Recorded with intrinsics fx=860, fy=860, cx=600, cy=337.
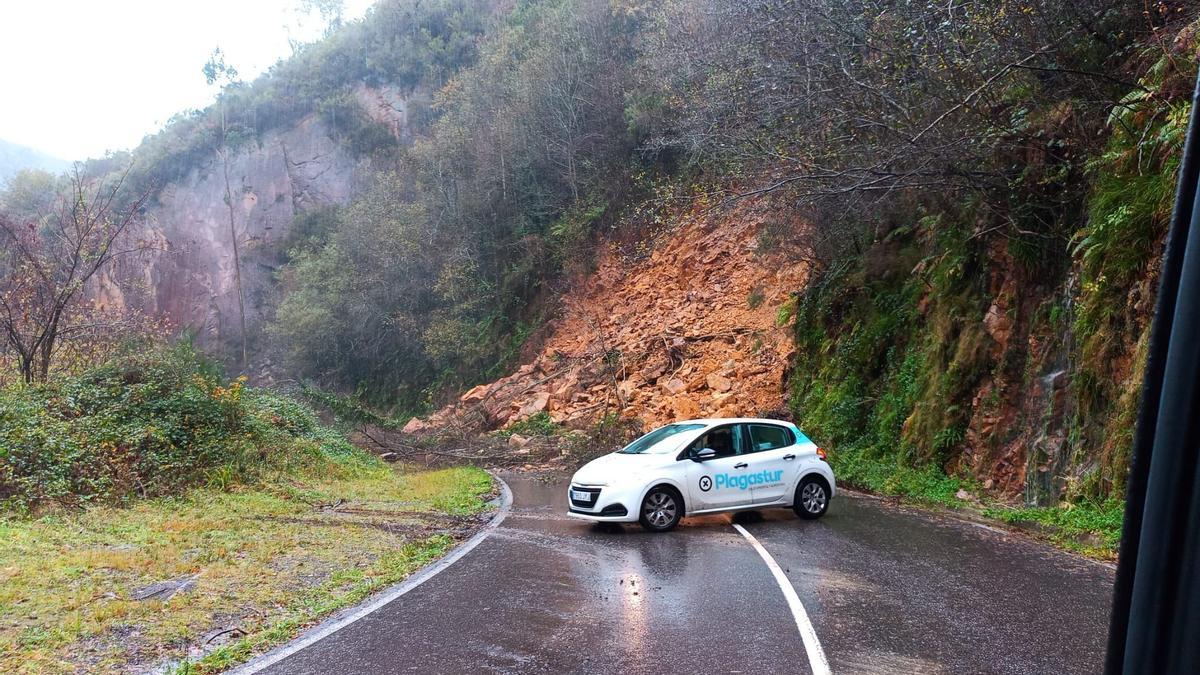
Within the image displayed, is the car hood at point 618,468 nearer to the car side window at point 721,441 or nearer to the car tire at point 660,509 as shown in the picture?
the car tire at point 660,509

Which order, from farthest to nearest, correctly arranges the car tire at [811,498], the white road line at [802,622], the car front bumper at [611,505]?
the car tire at [811,498] → the car front bumper at [611,505] → the white road line at [802,622]

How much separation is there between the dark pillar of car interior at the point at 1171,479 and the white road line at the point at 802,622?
14.0ft

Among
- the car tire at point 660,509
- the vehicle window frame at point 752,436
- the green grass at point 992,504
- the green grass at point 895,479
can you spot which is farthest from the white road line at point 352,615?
the green grass at point 895,479

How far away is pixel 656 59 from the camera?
100 ft

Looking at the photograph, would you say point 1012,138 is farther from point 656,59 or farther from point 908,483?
point 656,59

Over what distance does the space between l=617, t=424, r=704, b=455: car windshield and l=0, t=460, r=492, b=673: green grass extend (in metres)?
2.90

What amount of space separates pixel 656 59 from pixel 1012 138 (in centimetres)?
1885

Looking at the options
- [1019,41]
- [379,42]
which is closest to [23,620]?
[1019,41]

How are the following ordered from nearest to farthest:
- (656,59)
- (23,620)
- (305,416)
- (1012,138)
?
(23,620) → (1012,138) → (305,416) → (656,59)

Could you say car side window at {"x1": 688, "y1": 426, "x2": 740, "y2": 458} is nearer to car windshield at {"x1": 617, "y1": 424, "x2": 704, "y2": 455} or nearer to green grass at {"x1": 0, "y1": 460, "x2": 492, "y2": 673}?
car windshield at {"x1": 617, "y1": 424, "x2": 704, "y2": 455}

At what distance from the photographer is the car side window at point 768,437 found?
13.0m

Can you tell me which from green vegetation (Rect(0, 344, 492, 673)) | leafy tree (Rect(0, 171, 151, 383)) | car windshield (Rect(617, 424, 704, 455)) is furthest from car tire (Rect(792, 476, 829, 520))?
leafy tree (Rect(0, 171, 151, 383))

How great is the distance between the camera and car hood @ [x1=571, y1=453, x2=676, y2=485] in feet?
39.5

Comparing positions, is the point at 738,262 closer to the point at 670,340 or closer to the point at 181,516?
the point at 670,340
